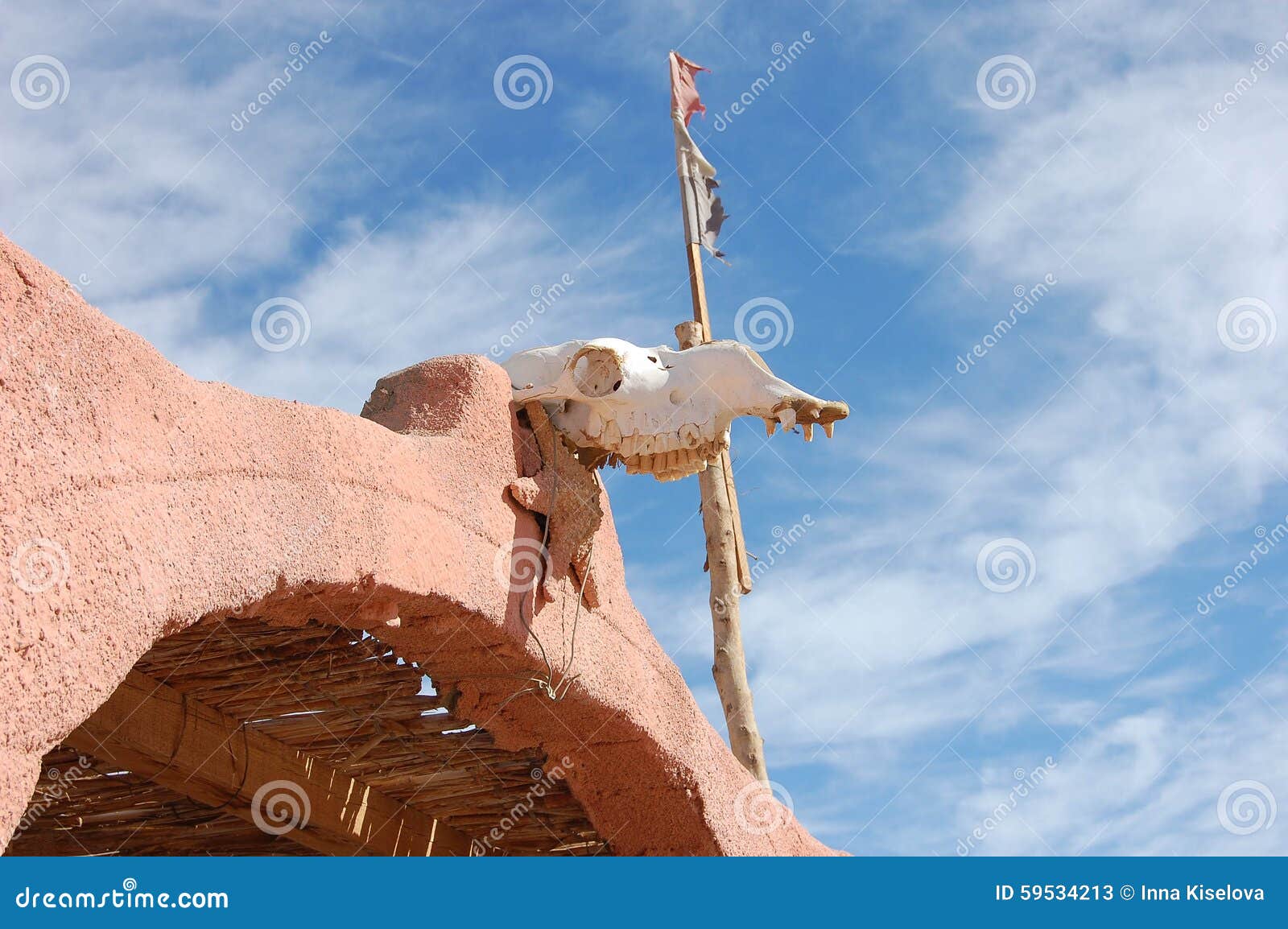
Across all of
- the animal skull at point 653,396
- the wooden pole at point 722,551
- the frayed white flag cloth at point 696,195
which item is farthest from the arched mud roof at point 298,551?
the frayed white flag cloth at point 696,195

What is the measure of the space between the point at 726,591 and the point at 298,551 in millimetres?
5385

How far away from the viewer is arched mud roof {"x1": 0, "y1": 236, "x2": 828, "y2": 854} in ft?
8.46

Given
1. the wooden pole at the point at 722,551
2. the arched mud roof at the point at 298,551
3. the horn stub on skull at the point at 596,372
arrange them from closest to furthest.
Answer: the arched mud roof at the point at 298,551 < the horn stub on skull at the point at 596,372 < the wooden pole at the point at 722,551

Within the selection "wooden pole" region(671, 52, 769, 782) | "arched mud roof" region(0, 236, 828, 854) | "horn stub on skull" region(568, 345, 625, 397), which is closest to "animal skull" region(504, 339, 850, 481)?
"horn stub on skull" region(568, 345, 625, 397)

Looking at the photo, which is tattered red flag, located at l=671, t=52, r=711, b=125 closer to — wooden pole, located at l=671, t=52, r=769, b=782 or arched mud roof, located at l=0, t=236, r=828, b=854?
wooden pole, located at l=671, t=52, r=769, b=782

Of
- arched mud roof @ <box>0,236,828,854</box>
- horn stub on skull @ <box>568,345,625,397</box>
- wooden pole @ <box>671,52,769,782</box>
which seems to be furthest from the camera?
wooden pole @ <box>671,52,769,782</box>

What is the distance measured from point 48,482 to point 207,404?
0.56m

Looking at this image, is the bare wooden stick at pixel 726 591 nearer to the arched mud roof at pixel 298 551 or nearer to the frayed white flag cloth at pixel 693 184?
the frayed white flag cloth at pixel 693 184

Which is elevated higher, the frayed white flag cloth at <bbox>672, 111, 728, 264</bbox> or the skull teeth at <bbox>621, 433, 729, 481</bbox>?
the frayed white flag cloth at <bbox>672, 111, 728, 264</bbox>

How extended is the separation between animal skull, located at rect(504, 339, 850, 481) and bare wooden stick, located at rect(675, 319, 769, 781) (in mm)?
3752

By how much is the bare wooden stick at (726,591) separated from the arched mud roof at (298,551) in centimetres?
309

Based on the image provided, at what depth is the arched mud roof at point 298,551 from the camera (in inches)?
102

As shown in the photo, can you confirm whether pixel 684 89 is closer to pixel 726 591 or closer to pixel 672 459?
pixel 726 591

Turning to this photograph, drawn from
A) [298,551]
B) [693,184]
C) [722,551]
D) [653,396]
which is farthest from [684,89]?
[298,551]
